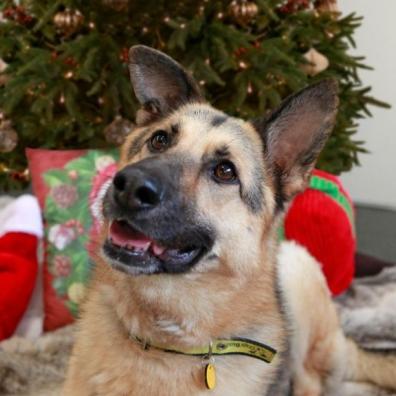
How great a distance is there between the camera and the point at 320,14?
2.55 meters

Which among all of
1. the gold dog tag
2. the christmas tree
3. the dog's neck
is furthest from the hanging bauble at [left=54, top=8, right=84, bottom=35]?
the gold dog tag

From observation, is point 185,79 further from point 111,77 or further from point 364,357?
point 364,357

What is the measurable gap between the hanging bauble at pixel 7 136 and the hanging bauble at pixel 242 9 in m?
1.30

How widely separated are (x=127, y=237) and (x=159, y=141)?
0.35 meters

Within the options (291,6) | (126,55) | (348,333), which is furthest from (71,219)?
(291,6)

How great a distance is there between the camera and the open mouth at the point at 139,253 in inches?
43.4

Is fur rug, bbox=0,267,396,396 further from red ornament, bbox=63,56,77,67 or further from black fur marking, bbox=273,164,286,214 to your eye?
red ornament, bbox=63,56,77,67

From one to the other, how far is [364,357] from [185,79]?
1.34 m

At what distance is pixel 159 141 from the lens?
4.51 feet

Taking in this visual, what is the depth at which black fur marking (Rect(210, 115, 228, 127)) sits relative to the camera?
1.39 metres

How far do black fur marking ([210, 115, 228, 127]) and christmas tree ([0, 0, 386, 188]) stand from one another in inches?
34.3

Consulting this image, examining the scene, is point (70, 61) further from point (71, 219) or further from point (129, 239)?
point (129, 239)

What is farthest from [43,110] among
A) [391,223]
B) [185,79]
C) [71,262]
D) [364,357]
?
[391,223]

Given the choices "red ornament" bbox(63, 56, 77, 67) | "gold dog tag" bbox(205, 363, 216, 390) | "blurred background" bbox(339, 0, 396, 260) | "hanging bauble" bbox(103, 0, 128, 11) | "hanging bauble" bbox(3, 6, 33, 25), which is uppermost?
"hanging bauble" bbox(103, 0, 128, 11)
